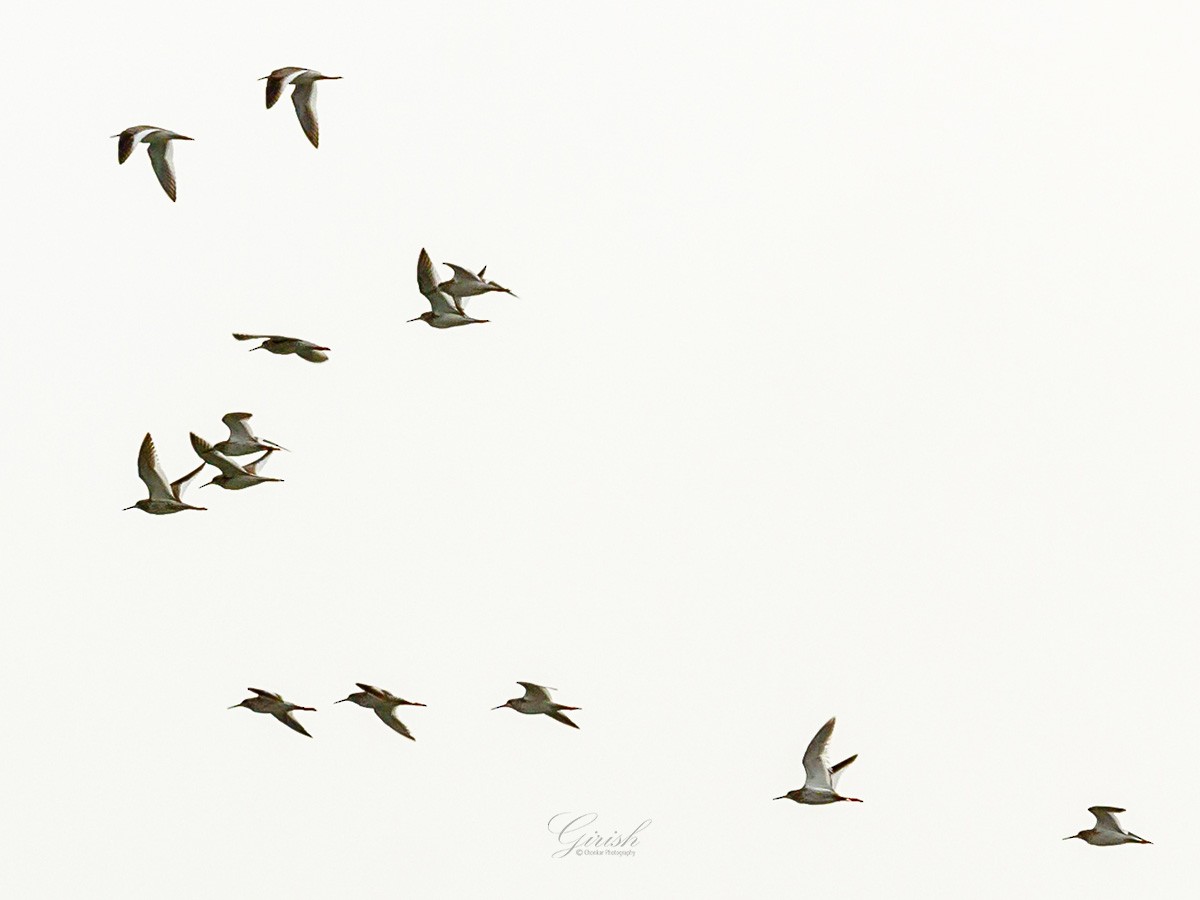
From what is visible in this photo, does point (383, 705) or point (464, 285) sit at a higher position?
point (464, 285)

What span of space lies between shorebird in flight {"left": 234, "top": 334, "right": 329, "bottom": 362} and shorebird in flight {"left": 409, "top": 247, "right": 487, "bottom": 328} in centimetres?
245

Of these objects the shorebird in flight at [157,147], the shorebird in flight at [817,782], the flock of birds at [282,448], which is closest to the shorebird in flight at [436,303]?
the flock of birds at [282,448]

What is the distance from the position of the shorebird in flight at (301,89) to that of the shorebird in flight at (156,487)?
6264 mm

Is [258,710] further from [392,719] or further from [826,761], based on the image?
[826,761]

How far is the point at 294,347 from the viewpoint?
175 feet

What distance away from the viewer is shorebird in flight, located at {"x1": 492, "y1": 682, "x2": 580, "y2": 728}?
55.4 meters

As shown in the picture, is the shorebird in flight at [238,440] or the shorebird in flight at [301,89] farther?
the shorebird in flight at [238,440]

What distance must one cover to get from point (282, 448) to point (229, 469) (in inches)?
91.3

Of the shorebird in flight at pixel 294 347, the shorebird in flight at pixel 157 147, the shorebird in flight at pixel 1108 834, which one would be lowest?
the shorebird in flight at pixel 1108 834

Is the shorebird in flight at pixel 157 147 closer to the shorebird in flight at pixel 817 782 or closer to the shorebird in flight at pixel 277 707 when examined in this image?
the shorebird in flight at pixel 277 707

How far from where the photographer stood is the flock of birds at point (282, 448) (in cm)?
5256

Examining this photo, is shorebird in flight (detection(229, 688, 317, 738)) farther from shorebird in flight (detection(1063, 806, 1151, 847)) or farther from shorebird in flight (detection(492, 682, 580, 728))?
shorebird in flight (detection(1063, 806, 1151, 847))

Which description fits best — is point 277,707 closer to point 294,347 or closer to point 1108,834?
point 294,347

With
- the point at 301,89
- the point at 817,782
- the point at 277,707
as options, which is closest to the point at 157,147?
the point at 301,89
